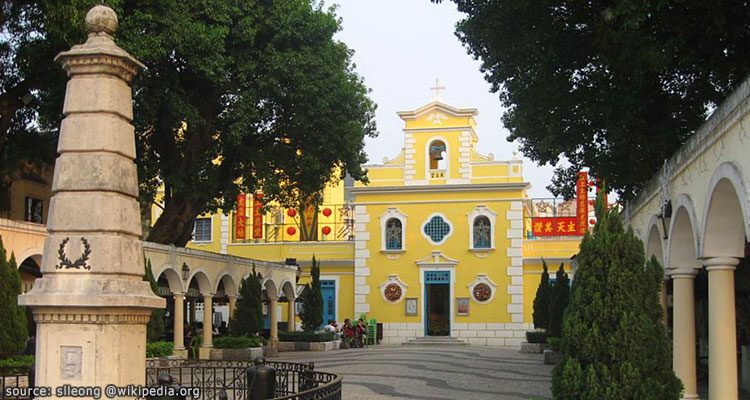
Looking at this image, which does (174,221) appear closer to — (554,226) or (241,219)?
(241,219)

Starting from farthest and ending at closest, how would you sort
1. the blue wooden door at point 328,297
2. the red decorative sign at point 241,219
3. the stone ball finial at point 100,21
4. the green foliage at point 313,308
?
the blue wooden door at point 328,297, the red decorative sign at point 241,219, the green foliage at point 313,308, the stone ball finial at point 100,21

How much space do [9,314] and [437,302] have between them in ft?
84.9

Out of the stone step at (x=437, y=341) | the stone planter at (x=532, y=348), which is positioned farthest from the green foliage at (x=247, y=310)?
the stone step at (x=437, y=341)

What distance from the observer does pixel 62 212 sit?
9.27 m

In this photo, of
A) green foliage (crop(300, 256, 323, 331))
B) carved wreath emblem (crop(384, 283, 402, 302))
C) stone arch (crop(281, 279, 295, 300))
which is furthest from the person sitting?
carved wreath emblem (crop(384, 283, 402, 302))

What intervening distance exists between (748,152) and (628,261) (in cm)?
187

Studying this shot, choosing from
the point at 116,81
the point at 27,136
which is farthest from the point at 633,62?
the point at 27,136

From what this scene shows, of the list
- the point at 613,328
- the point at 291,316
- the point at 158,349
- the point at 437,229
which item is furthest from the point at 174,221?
the point at 613,328

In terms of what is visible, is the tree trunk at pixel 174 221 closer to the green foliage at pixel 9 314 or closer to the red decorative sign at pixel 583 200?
the green foliage at pixel 9 314

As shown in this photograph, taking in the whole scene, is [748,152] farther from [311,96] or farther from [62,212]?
[311,96]

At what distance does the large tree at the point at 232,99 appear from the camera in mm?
21812

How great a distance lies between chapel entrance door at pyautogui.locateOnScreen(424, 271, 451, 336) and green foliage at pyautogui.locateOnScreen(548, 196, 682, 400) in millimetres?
29156

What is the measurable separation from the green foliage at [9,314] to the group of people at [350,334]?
2047cm

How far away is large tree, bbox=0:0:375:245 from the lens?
2181 centimetres
